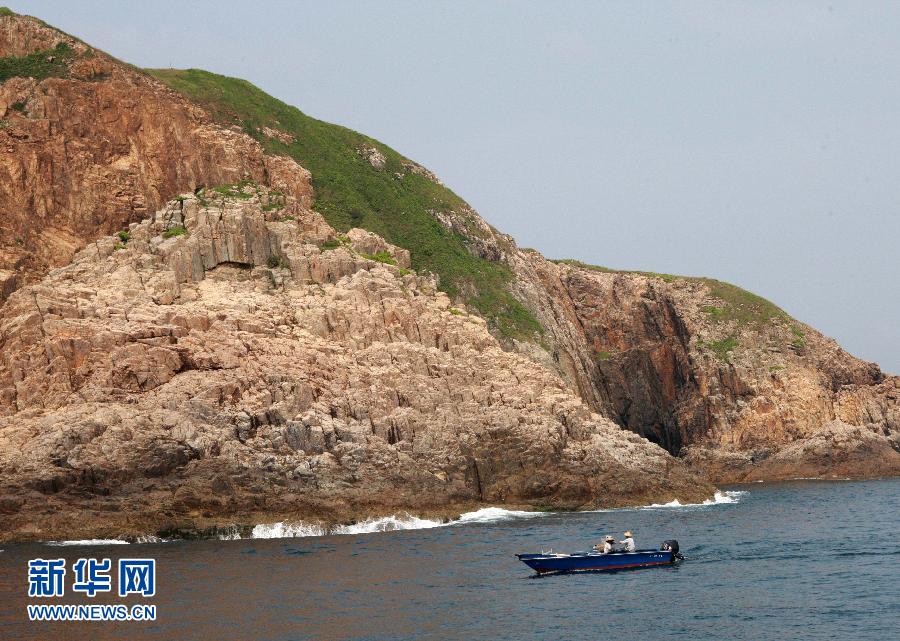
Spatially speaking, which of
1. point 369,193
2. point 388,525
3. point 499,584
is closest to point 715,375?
point 369,193

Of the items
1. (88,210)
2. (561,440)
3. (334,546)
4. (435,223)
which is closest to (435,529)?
(334,546)

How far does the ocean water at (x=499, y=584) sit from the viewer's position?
1647 inches

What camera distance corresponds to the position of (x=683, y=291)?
136625 millimetres

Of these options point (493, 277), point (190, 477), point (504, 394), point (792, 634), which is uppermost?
point (493, 277)

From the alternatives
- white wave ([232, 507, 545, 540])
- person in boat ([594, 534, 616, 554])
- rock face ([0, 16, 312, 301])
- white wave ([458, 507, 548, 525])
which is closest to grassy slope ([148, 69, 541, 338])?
rock face ([0, 16, 312, 301])

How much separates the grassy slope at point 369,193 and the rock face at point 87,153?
263 inches

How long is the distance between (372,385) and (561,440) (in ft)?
48.1

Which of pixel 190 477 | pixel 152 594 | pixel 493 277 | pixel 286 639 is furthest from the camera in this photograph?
pixel 493 277

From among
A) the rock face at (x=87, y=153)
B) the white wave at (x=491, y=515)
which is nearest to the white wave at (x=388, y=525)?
the white wave at (x=491, y=515)

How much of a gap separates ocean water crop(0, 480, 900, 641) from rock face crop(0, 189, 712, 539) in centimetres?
293

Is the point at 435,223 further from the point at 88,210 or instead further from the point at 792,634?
the point at 792,634

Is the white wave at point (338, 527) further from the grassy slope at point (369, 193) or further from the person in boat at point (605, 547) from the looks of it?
the grassy slope at point (369, 193)

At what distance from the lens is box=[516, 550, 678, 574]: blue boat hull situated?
5409cm

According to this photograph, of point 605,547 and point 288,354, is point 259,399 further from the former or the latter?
point 605,547
